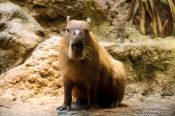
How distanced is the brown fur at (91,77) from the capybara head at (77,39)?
32 millimetres

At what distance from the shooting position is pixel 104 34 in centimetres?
955

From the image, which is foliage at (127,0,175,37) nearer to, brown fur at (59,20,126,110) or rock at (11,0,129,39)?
rock at (11,0,129,39)

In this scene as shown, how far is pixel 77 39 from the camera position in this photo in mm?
6000

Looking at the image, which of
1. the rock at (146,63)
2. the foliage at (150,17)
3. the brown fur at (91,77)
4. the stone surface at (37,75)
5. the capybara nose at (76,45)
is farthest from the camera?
the foliage at (150,17)

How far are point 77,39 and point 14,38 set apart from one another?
2903 mm

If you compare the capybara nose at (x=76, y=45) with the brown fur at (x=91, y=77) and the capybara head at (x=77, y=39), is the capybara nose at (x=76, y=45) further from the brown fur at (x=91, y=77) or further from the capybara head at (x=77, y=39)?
the brown fur at (x=91, y=77)

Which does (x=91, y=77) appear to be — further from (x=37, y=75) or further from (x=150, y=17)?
(x=150, y=17)

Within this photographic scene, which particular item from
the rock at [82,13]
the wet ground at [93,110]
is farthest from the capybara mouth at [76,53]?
the rock at [82,13]

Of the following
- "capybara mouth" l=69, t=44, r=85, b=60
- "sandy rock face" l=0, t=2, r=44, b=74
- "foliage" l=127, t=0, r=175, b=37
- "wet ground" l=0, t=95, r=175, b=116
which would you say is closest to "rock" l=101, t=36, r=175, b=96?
"wet ground" l=0, t=95, r=175, b=116

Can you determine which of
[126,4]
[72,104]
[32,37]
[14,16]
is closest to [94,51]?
[72,104]

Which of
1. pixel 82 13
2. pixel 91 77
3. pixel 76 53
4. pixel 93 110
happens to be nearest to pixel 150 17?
pixel 82 13

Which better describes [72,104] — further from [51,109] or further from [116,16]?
[116,16]

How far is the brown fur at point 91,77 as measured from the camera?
630cm

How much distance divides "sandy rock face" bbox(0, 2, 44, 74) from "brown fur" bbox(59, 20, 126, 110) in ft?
6.41
